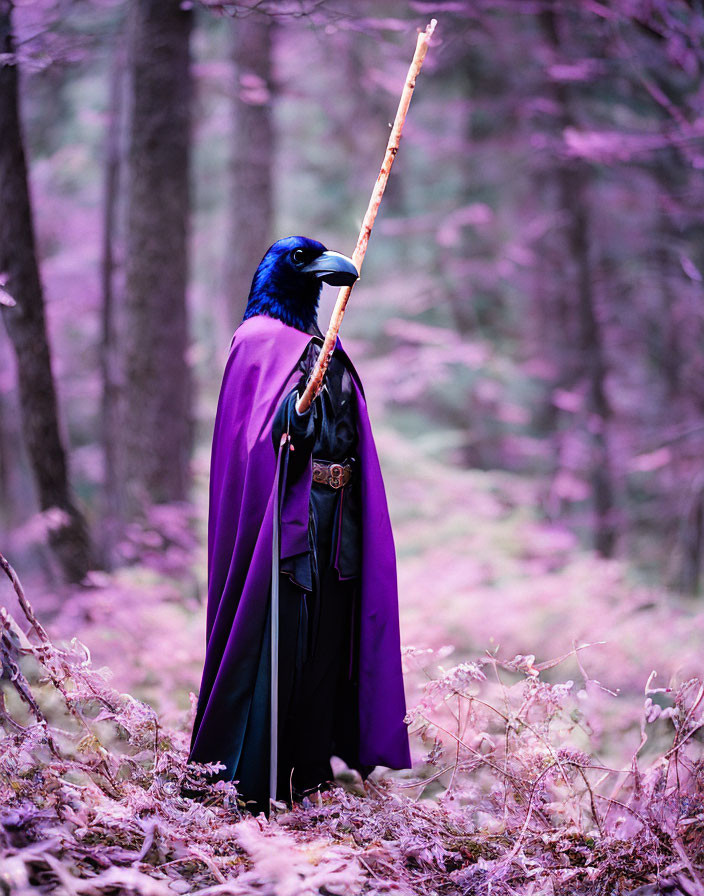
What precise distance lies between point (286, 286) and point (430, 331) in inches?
367

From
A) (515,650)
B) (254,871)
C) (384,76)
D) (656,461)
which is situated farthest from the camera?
(384,76)

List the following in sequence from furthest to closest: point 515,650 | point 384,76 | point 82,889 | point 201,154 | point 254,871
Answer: point 201,154 < point 384,76 < point 515,650 < point 254,871 < point 82,889

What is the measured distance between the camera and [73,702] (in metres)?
3.36

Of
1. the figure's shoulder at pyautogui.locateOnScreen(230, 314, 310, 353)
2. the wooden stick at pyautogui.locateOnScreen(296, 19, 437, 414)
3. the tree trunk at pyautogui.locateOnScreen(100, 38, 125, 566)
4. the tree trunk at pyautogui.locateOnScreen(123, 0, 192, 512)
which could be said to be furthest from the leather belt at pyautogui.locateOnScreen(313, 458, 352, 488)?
the tree trunk at pyautogui.locateOnScreen(100, 38, 125, 566)

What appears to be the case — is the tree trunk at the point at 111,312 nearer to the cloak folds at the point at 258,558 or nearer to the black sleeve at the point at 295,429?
the cloak folds at the point at 258,558

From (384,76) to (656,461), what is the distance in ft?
19.9

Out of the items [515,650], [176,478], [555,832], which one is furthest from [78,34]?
[515,650]

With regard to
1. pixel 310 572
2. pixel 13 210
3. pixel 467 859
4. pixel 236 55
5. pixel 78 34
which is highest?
pixel 236 55

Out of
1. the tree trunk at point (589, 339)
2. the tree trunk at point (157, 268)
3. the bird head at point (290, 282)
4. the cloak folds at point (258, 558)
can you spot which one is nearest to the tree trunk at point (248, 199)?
the tree trunk at point (157, 268)

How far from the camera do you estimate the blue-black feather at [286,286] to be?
3.62 metres

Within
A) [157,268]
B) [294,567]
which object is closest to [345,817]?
[294,567]

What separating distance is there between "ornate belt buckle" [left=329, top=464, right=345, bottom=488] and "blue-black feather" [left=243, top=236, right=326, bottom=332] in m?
0.64

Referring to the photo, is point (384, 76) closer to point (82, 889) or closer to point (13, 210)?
point (13, 210)

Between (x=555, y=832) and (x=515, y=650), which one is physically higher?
(x=555, y=832)
